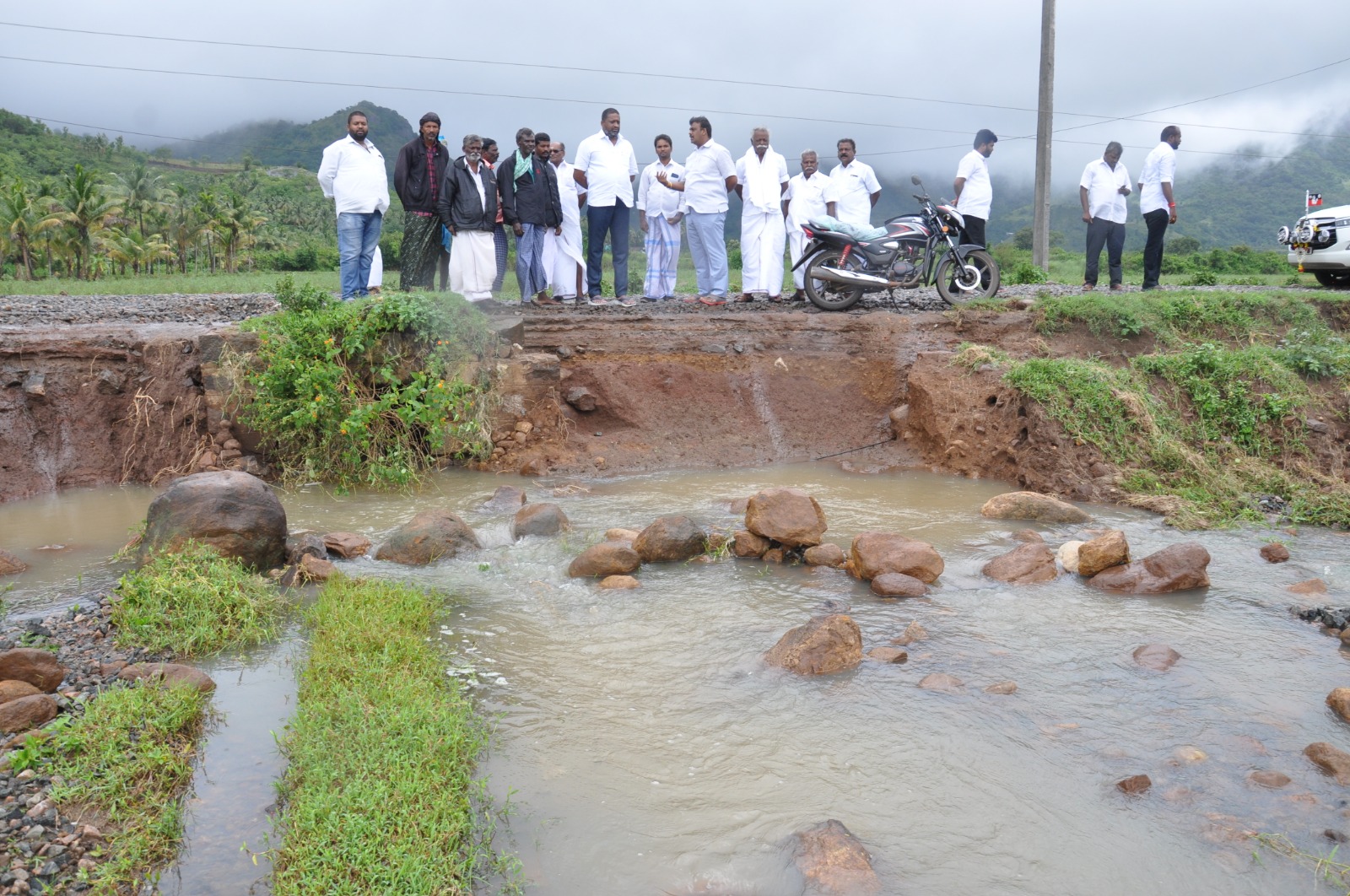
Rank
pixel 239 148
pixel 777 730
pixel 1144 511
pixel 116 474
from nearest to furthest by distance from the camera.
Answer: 1. pixel 777 730
2. pixel 1144 511
3. pixel 116 474
4. pixel 239 148

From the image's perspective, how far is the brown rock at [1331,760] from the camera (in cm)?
341

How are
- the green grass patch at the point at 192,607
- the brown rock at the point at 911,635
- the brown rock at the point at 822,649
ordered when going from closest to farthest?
1. the brown rock at the point at 822,649
2. the green grass patch at the point at 192,607
3. the brown rock at the point at 911,635

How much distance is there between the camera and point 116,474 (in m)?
8.30

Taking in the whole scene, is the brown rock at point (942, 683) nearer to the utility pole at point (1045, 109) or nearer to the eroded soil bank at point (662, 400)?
the eroded soil bank at point (662, 400)

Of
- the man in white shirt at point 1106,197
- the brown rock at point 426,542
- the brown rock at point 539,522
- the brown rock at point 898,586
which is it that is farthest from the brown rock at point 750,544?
the man in white shirt at point 1106,197

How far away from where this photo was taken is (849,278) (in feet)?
32.8

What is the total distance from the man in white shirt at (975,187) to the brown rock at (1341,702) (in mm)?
7682

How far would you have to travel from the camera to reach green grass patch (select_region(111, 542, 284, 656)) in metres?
4.60

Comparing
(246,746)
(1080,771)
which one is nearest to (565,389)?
(246,746)

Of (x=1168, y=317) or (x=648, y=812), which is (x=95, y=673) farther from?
(x=1168, y=317)

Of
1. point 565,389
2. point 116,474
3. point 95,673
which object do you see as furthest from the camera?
point 565,389

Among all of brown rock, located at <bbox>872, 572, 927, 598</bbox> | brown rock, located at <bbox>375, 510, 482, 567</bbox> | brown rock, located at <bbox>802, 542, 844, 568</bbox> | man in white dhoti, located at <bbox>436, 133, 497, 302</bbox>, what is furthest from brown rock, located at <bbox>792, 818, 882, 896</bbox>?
man in white dhoti, located at <bbox>436, 133, 497, 302</bbox>

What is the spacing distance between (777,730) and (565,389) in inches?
225

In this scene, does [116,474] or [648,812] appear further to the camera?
[116,474]
